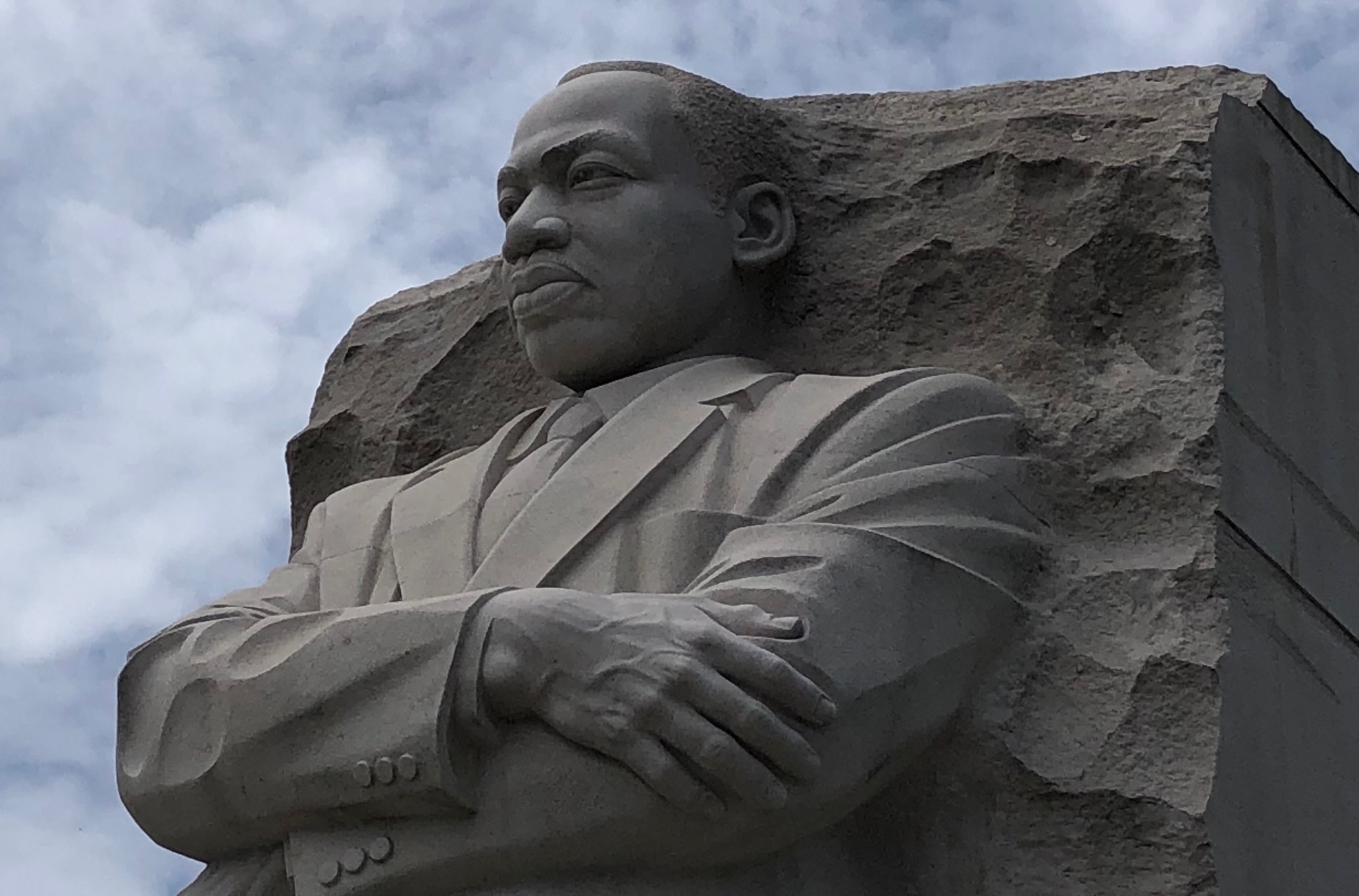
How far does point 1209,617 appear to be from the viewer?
180 inches

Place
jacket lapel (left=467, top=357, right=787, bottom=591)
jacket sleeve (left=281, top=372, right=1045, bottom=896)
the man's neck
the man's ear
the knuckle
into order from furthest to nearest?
the man's ear
the man's neck
jacket lapel (left=467, top=357, right=787, bottom=591)
jacket sleeve (left=281, top=372, right=1045, bottom=896)
the knuckle

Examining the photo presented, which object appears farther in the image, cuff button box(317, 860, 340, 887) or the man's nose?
the man's nose

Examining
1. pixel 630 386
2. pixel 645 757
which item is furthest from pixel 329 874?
pixel 630 386

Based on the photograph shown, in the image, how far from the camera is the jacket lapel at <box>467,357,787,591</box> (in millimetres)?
4617

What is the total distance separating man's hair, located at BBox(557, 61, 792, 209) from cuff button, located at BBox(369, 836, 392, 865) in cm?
150

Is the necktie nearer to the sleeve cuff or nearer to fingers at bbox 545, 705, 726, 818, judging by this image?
the sleeve cuff

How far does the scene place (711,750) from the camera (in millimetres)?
4078

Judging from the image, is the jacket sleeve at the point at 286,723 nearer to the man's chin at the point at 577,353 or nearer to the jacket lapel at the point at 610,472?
the jacket lapel at the point at 610,472

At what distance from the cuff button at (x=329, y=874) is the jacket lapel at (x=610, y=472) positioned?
1.82 feet

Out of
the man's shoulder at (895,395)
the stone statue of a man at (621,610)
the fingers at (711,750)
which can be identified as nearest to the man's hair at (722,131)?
the stone statue of a man at (621,610)

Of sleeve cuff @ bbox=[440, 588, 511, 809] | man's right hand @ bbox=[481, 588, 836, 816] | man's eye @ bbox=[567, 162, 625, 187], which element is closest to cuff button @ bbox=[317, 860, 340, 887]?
sleeve cuff @ bbox=[440, 588, 511, 809]

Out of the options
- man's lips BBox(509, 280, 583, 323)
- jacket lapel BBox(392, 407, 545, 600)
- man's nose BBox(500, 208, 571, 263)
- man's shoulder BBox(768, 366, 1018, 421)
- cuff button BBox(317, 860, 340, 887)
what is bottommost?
cuff button BBox(317, 860, 340, 887)

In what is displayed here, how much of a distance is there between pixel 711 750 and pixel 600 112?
1.52 metres

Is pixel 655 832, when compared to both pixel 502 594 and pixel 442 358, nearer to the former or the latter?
pixel 502 594
